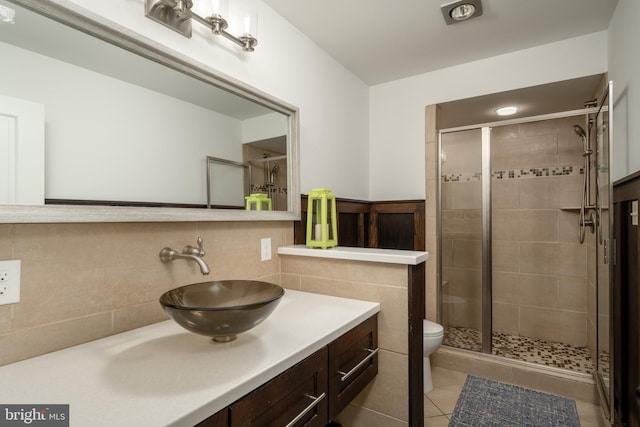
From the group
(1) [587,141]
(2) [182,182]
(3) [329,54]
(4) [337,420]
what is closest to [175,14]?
(2) [182,182]

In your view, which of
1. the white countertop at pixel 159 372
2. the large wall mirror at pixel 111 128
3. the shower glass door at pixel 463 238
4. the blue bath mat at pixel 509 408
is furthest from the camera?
the shower glass door at pixel 463 238

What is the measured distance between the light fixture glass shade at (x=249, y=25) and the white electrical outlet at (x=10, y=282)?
1287 millimetres

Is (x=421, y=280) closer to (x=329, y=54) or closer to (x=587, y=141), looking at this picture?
(x=329, y=54)

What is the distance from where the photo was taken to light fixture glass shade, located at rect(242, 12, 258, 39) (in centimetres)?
156

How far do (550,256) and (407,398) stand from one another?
2284 mm

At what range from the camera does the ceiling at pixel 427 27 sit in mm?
1820

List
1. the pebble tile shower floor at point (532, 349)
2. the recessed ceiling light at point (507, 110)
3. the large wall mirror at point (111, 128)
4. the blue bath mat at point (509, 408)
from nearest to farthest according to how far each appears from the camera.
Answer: the large wall mirror at point (111, 128) → the blue bath mat at point (509, 408) → the pebble tile shower floor at point (532, 349) → the recessed ceiling light at point (507, 110)

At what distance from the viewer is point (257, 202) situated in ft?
5.53

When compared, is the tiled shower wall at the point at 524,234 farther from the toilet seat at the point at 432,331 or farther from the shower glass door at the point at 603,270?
the shower glass door at the point at 603,270

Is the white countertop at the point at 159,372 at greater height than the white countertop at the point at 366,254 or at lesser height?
lesser

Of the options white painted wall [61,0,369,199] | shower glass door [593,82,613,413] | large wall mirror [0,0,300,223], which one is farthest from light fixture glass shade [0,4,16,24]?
shower glass door [593,82,613,413]

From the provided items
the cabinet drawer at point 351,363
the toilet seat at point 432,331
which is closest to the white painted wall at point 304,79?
the cabinet drawer at point 351,363

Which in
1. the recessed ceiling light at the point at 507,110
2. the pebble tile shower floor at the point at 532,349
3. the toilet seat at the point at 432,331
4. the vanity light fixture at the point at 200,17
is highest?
the recessed ceiling light at the point at 507,110

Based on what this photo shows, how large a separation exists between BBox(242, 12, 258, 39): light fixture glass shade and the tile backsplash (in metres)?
A: 0.95
